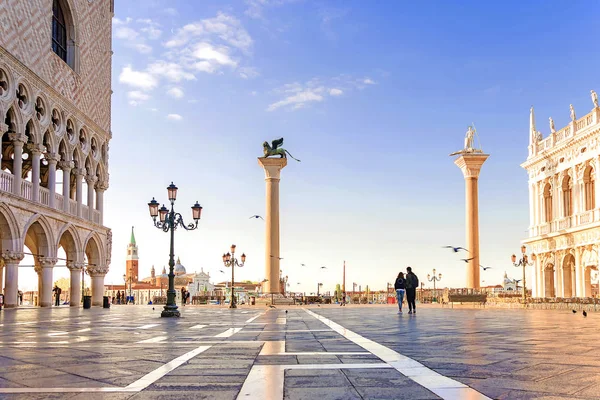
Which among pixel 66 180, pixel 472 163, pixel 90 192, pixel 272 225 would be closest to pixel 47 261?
pixel 66 180

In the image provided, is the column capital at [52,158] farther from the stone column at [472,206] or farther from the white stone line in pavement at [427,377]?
the white stone line in pavement at [427,377]

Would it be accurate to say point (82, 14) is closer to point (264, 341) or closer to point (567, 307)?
point (567, 307)

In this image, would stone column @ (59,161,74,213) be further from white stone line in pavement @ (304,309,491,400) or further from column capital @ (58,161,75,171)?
white stone line in pavement @ (304,309,491,400)

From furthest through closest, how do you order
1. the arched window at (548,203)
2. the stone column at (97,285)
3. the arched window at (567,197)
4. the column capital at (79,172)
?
the arched window at (548,203)
the arched window at (567,197)
the stone column at (97,285)
the column capital at (79,172)

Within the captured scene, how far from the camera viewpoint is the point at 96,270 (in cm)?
4022

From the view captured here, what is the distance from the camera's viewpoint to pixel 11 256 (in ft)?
95.4

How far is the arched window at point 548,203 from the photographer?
156ft

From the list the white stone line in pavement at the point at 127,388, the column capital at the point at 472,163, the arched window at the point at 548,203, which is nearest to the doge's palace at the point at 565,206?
the arched window at the point at 548,203

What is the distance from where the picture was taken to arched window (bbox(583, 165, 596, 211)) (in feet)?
135

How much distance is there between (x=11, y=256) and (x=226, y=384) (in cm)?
2689

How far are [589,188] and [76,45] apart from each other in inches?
1254

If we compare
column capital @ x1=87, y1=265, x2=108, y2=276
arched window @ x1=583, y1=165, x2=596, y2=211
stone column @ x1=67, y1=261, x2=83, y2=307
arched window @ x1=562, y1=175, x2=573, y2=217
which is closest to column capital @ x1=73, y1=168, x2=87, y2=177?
stone column @ x1=67, y1=261, x2=83, y2=307

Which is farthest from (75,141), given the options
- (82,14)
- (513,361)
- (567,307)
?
(513,361)

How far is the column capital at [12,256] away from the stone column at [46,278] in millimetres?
3539
